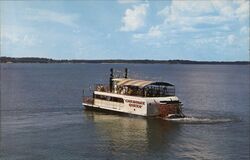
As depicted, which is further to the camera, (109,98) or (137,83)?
(109,98)

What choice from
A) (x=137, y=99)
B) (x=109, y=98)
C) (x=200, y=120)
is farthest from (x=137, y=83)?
(x=200, y=120)

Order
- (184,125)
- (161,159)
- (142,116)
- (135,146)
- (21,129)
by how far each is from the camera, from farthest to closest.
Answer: (142,116)
(184,125)
(21,129)
(135,146)
(161,159)

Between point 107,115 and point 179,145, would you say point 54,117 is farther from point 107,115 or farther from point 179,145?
point 179,145

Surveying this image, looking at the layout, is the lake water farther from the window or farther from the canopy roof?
the canopy roof

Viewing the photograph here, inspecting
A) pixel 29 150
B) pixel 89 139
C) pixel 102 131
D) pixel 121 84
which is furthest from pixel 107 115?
pixel 29 150

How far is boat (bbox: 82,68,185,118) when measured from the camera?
263ft

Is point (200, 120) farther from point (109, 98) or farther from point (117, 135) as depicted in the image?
point (117, 135)

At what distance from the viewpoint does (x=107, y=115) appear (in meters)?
85.3

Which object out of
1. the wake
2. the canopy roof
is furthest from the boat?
the wake

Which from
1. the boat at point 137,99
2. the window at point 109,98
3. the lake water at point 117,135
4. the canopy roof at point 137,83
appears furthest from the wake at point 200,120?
the window at point 109,98

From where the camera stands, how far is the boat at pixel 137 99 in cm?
8012

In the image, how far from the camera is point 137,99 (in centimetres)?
8156

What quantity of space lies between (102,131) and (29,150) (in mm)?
15374

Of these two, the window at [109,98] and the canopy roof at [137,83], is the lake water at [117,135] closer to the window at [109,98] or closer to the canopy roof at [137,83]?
the window at [109,98]
